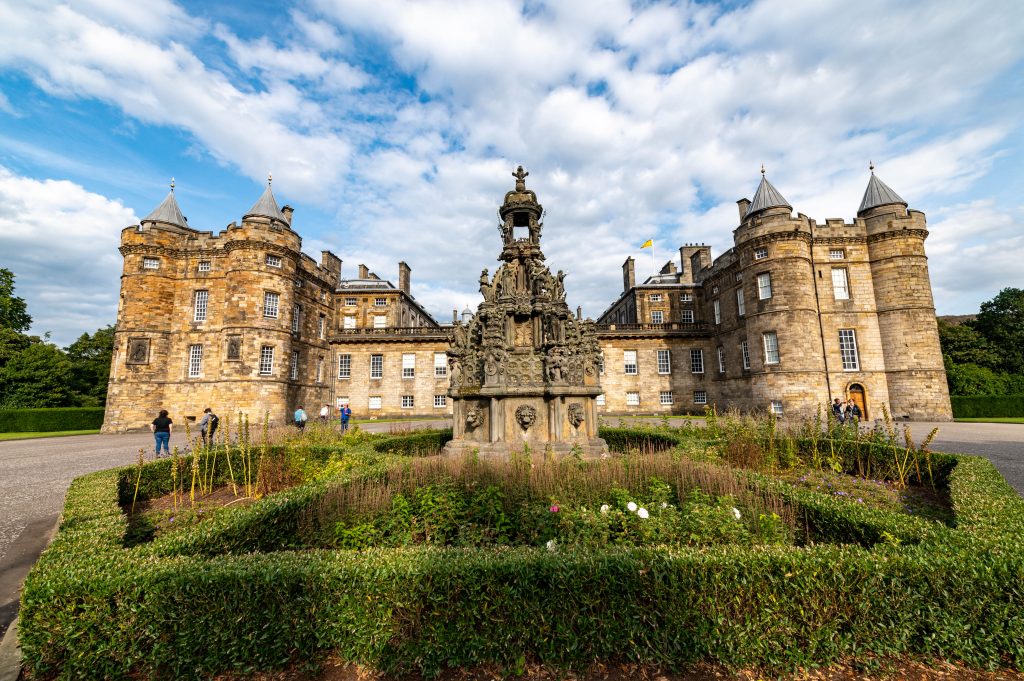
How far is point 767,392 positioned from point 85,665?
32156 mm

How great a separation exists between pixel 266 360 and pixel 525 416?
2447 centimetres

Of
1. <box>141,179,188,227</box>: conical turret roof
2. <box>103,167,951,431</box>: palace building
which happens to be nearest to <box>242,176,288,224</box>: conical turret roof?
<box>103,167,951,431</box>: palace building

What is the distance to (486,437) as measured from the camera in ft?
36.4

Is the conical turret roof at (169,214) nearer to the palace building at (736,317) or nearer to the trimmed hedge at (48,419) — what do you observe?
the palace building at (736,317)

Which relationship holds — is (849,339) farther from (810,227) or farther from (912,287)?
(810,227)

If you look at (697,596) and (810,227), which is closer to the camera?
(697,596)

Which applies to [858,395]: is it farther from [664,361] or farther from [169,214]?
[169,214]

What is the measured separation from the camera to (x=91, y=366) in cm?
3716

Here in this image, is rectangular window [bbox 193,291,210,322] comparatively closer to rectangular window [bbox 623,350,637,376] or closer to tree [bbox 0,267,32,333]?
tree [bbox 0,267,32,333]

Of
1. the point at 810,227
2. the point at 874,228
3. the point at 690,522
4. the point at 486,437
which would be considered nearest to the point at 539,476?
the point at 690,522

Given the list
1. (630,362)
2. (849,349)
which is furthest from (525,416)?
(849,349)

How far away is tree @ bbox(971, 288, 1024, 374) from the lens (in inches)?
1347

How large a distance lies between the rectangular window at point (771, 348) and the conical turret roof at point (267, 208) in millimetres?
35815

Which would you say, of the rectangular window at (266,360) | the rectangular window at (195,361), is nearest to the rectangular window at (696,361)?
the rectangular window at (266,360)
